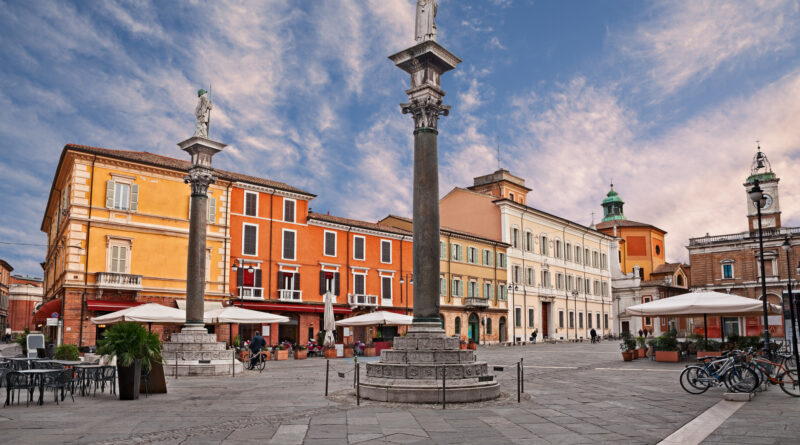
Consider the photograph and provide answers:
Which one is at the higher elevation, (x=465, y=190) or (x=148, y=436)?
(x=465, y=190)

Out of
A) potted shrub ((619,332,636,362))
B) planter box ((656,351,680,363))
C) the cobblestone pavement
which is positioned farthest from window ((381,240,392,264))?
the cobblestone pavement

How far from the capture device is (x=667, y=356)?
23281 mm

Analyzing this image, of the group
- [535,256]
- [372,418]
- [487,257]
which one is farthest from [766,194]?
[372,418]

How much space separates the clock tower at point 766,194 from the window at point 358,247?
1645 inches

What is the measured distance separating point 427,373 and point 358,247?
30.1 m

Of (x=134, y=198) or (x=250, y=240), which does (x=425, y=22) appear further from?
(x=250, y=240)

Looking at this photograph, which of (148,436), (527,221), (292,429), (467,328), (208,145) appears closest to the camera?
(148,436)

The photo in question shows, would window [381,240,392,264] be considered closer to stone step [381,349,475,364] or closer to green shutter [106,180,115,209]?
green shutter [106,180,115,209]

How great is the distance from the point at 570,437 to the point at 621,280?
65.3 meters

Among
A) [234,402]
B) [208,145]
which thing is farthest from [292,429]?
[208,145]

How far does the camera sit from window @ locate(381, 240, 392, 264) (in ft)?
142

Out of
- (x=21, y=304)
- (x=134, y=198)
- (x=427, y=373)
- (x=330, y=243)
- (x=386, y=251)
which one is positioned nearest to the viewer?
(x=427, y=373)

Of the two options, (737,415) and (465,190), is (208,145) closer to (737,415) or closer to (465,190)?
(737,415)

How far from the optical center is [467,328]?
47.8 meters
